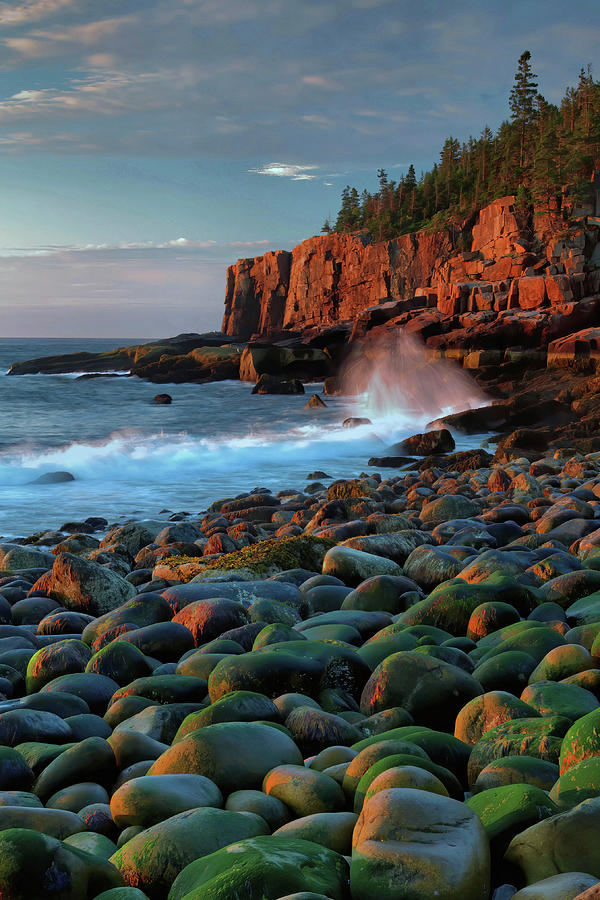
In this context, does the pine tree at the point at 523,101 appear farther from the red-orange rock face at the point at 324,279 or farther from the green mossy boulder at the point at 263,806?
the green mossy boulder at the point at 263,806

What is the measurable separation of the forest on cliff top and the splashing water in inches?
550

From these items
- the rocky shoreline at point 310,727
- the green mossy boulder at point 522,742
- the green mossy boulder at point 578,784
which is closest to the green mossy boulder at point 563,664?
the rocky shoreline at point 310,727

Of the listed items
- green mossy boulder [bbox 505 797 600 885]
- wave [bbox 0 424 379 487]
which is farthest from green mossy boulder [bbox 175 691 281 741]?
wave [bbox 0 424 379 487]

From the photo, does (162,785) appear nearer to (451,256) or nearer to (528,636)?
(528,636)

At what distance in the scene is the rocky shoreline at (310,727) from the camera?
4.82ft

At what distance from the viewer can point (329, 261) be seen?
Result: 6456 centimetres

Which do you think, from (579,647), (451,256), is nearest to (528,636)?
(579,647)

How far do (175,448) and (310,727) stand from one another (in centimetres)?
1603

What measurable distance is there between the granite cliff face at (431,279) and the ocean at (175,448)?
6580mm

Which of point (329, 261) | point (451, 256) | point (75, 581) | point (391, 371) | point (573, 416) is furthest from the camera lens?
point (329, 261)

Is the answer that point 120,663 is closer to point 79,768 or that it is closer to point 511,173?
point 79,768

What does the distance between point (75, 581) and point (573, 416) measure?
1384cm

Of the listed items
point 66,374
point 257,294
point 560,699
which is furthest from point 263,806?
point 257,294

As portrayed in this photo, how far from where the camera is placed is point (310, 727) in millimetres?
2426
